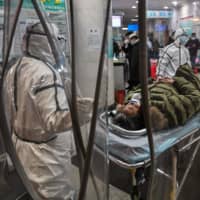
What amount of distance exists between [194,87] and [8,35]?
145cm

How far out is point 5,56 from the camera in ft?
2.44

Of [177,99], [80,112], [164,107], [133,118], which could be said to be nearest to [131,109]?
[133,118]

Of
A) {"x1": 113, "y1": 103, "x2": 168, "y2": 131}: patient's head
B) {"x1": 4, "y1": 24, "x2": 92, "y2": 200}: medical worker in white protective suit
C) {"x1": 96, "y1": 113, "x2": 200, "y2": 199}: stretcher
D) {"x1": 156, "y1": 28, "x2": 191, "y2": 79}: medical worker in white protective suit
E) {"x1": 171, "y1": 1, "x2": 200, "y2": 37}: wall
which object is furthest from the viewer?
{"x1": 171, "y1": 1, "x2": 200, "y2": 37}: wall

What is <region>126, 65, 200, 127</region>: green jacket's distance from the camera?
1621 mm

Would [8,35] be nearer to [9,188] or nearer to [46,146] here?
[9,188]

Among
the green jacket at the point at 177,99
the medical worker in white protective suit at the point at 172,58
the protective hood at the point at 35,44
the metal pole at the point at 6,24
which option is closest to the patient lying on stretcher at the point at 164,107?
the green jacket at the point at 177,99

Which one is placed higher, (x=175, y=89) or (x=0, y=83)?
(x=0, y=83)

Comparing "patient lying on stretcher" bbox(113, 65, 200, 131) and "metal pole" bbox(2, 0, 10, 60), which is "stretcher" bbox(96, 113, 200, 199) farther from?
"metal pole" bbox(2, 0, 10, 60)

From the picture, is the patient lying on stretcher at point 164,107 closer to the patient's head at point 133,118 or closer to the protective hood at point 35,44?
the patient's head at point 133,118

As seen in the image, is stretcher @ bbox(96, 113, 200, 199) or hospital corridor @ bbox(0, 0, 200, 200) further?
stretcher @ bbox(96, 113, 200, 199)

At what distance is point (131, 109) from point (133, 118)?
0.05 meters

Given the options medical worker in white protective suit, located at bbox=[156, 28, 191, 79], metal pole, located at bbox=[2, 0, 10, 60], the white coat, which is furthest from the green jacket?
medical worker in white protective suit, located at bbox=[156, 28, 191, 79]

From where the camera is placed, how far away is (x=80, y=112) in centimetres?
80

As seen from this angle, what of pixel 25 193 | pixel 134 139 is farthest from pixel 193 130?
pixel 25 193
